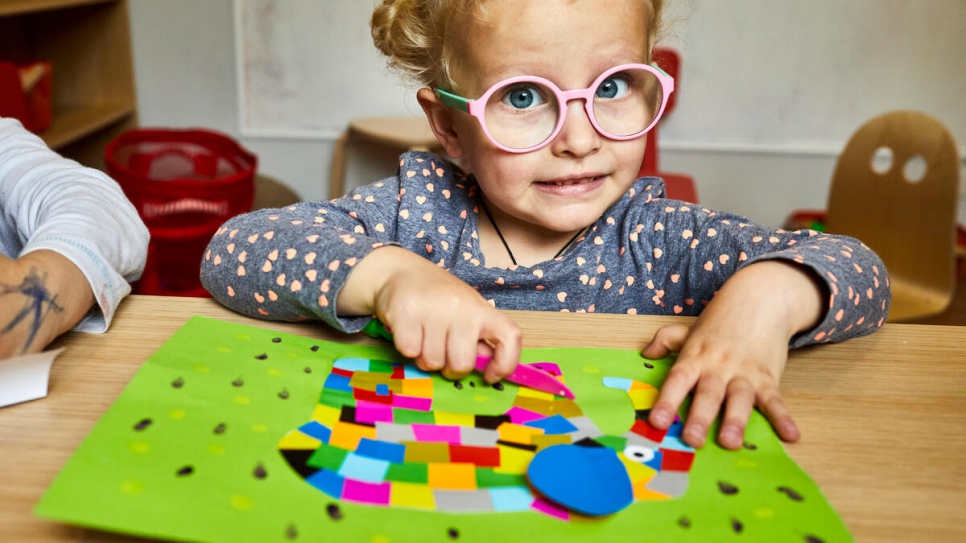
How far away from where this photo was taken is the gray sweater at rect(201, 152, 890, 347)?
2.33ft

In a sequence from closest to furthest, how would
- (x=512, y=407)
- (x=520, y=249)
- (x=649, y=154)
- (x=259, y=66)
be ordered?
A: (x=512, y=407) < (x=520, y=249) < (x=649, y=154) < (x=259, y=66)

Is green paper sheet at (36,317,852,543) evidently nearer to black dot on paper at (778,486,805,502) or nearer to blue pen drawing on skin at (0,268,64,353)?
black dot on paper at (778,486,805,502)

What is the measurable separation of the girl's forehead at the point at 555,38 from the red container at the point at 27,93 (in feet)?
5.10

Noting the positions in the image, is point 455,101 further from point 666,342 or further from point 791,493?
point 791,493

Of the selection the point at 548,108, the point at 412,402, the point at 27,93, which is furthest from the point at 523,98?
the point at 27,93

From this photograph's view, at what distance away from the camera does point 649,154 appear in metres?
2.47

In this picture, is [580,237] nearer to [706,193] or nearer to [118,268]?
[118,268]

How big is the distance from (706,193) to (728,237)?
215 centimetres

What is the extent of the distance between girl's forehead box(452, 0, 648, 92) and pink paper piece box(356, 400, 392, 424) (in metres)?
0.43

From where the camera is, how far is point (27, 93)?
6.94 ft

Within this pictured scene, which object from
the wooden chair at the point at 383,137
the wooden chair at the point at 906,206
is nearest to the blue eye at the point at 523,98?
the wooden chair at the point at 906,206

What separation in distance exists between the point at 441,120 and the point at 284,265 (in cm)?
36

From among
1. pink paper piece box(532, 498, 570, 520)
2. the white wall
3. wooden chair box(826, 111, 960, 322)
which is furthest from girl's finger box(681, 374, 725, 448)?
the white wall

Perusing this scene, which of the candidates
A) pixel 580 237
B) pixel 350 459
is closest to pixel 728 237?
pixel 580 237
